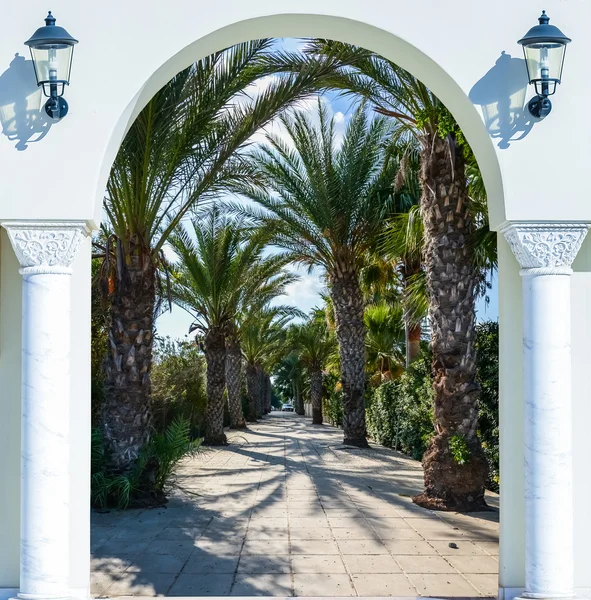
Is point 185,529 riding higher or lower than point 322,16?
lower

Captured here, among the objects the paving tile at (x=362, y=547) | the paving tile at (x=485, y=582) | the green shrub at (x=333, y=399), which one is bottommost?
the green shrub at (x=333, y=399)

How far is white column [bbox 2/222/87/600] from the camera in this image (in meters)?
4.98

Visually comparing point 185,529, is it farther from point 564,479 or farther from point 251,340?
point 251,340

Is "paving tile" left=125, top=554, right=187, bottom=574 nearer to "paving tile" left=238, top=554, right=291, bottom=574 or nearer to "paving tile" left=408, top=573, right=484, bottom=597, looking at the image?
"paving tile" left=238, top=554, right=291, bottom=574

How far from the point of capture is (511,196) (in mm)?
5469

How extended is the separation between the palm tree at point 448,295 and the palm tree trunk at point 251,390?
27499 millimetres

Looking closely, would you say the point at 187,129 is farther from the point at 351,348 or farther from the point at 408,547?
the point at 351,348

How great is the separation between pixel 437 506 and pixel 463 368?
2004 mm

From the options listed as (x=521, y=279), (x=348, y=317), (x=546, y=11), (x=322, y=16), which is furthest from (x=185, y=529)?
(x=348, y=317)

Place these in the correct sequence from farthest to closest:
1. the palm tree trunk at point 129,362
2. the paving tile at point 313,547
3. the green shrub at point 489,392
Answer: the green shrub at point 489,392 → the palm tree trunk at point 129,362 → the paving tile at point 313,547

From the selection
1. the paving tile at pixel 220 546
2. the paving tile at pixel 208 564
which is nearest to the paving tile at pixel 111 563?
the paving tile at pixel 208 564

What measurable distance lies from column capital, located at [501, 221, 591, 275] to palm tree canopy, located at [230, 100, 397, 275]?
11.2 meters

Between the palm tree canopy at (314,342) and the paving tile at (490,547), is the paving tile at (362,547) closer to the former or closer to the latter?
the paving tile at (490,547)

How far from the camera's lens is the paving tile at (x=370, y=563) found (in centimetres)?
668
